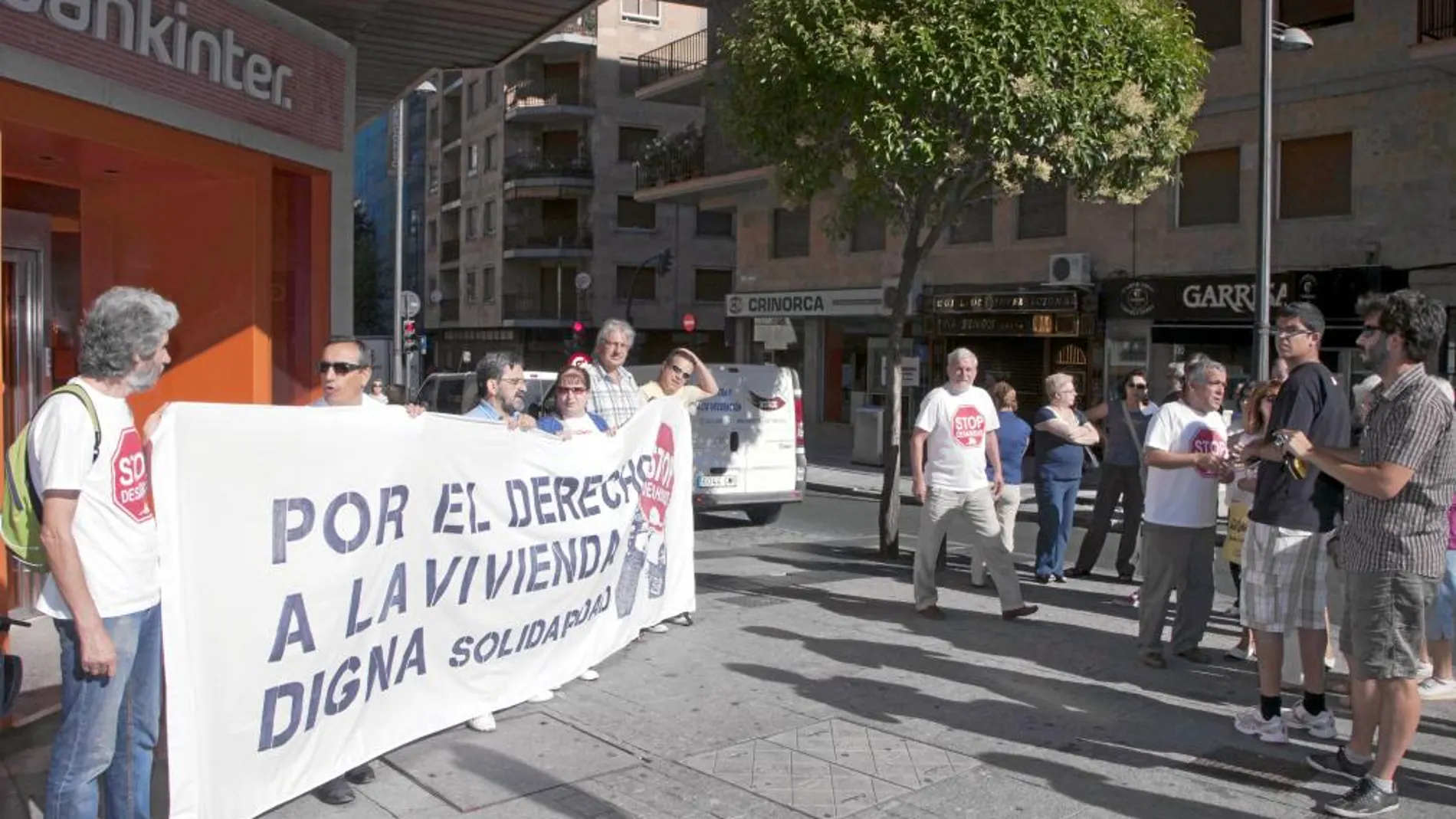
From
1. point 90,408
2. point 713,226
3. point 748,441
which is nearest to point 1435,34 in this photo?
point 748,441

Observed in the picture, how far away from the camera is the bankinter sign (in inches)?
218

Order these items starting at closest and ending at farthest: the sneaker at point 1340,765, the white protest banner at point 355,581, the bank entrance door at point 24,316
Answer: the white protest banner at point 355,581 < the sneaker at point 1340,765 < the bank entrance door at point 24,316

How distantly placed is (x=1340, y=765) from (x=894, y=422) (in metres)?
6.69

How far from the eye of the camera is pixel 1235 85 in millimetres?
20141

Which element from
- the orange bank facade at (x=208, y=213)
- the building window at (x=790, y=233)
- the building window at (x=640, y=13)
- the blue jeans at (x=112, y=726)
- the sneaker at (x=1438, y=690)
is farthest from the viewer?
the building window at (x=640, y=13)

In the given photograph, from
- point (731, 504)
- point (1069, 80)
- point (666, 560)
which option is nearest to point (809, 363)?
point (731, 504)

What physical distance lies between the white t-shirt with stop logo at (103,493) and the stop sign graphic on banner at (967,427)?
5.30 meters

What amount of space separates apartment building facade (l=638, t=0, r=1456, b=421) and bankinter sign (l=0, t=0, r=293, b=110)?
10.4 metres

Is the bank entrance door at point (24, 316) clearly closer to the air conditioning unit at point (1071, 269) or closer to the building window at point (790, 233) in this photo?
the air conditioning unit at point (1071, 269)

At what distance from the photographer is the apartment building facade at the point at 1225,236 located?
1800 centimetres

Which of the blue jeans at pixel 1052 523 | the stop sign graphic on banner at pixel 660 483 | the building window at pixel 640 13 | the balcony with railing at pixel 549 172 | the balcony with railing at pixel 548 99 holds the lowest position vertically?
the blue jeans at pixel 1052 523

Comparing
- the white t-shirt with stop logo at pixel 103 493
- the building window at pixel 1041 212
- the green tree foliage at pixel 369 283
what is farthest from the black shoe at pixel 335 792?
the green tree foliage at pixel 369 283

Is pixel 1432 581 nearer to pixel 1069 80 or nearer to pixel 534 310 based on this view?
pixel 1069 80

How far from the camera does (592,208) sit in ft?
162
